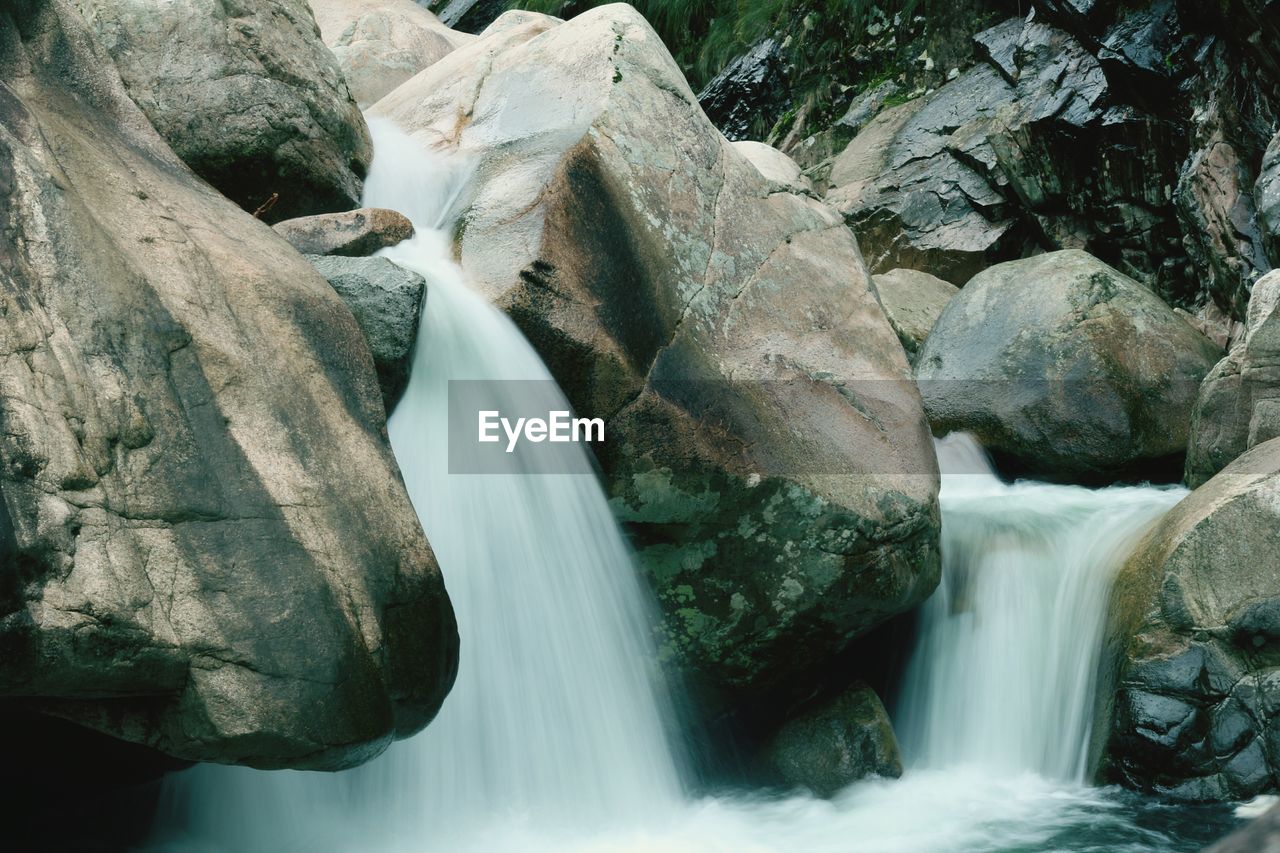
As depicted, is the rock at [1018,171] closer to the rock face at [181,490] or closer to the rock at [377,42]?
the rock at [377,42]

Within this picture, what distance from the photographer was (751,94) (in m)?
14.4

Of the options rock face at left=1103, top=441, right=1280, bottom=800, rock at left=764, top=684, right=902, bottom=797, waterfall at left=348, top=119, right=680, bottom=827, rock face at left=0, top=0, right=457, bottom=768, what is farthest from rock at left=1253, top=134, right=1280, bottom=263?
rock face at left=0, top=0, right=457, bottom=768

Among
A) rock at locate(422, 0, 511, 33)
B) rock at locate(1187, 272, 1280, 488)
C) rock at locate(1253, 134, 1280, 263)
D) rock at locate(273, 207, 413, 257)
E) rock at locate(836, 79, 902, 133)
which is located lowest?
rock at locate(422, 0, 511, 33)

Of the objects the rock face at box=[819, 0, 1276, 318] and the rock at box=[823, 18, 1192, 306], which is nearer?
the rock face at box=[819, 0, 1276, 318]

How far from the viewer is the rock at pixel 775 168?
20.2ft

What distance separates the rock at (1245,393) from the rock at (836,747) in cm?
240

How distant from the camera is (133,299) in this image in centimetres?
312

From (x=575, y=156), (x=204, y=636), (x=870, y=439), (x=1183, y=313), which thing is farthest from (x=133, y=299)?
(x=1183, y=313)

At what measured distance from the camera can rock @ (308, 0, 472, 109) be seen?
9367 mm

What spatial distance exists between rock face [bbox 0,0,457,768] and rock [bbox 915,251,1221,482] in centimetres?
515

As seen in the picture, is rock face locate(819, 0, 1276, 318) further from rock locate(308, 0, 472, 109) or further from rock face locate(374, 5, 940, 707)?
rock locate(308, 0, 472, 109)

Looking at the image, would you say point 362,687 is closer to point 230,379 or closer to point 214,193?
point 230,379

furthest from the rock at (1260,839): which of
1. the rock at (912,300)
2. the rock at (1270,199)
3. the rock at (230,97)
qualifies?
the rock at (912,300)

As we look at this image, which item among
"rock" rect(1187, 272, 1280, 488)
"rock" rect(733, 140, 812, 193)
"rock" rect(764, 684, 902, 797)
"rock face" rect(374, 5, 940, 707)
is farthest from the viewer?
"rock" rect(733, 140, 812, 193)
